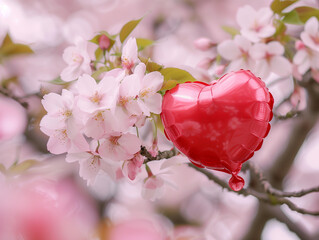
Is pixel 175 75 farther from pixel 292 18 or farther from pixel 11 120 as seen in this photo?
pixel 11 120

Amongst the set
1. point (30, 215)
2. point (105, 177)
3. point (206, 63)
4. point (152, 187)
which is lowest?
point (105, 177)

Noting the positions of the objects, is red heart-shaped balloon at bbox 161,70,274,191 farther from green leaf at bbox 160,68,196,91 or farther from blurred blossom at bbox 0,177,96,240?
blurred blossom at bbox 0,177,96,240

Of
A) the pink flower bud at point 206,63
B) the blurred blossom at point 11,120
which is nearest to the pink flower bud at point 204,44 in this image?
the pink flower bud at point 206,63

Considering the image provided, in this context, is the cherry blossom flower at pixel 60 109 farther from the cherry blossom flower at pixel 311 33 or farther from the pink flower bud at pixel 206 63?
the cherry blossom flower at pixel 311 33

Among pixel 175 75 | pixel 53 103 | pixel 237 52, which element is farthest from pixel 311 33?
pixel 53 103

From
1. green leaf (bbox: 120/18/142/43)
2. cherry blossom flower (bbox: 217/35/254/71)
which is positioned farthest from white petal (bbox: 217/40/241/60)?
green leaf (bbox: 120/18/142/43)

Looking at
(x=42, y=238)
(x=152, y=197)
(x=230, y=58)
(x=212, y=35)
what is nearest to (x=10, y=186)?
(x=42, y=238)

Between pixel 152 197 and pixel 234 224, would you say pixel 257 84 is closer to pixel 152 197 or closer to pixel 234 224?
pixel 152 197

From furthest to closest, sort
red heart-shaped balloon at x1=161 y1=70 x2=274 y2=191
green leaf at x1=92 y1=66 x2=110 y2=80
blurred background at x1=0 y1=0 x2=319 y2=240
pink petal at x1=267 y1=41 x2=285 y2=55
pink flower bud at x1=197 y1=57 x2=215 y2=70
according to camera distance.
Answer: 1. blurred background at x1=0 y1=0 x2=319 y2=240
2. pink flower bud at x1=197 y1=57 x2=215 y2=70
3. pink petal at x1=267 y1=41 x2=285 y2=55
4. green leaf at x1=92 y1=66 x2=110 y2=80
5. red heart-shaped balloon at x1=161 y1=70 x2=274 y2=191
